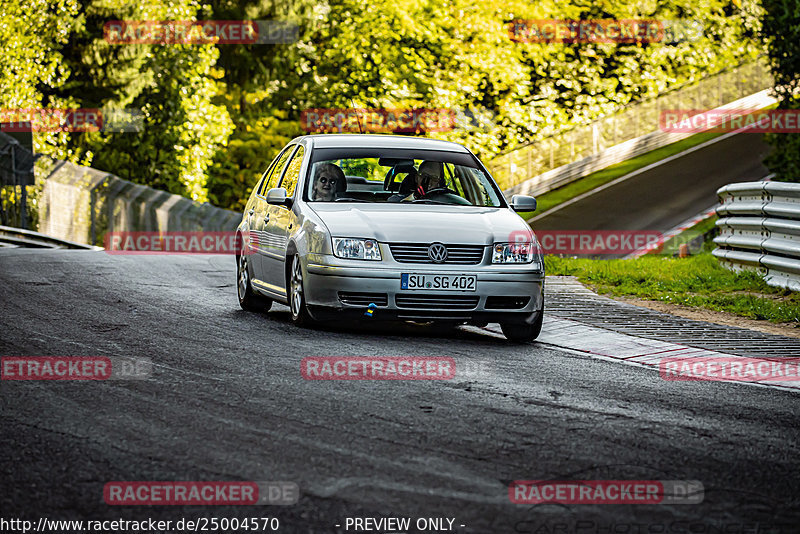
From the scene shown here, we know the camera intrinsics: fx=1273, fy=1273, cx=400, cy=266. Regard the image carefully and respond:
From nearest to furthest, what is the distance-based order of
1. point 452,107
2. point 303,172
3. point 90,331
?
1. point 90,331
2. point 303,172
3. point 452,107

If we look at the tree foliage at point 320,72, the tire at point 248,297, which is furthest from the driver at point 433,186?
the tree foliage at point 320,72

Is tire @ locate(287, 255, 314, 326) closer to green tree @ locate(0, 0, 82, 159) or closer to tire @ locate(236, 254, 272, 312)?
tire @ locate(236, 254, 272, 312)

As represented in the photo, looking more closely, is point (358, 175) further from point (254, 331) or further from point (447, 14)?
point (447, 14)

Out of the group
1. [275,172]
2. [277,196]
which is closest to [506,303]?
[277,196]

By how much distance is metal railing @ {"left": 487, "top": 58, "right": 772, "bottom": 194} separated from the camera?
4325 cm

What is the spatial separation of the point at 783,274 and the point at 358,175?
5.28 meters

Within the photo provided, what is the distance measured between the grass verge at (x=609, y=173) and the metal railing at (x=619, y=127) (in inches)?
39.3

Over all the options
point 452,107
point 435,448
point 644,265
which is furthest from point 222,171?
point 435,448

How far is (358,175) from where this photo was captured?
12.0 m

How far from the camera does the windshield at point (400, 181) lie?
1142 cm

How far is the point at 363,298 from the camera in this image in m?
10.1

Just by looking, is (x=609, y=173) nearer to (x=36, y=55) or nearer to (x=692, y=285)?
(x=36, y=55)

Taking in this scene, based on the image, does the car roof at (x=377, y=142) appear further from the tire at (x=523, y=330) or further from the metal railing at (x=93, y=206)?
the metal railing at (x=93, y=206)

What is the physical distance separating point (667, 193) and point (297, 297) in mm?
28202
